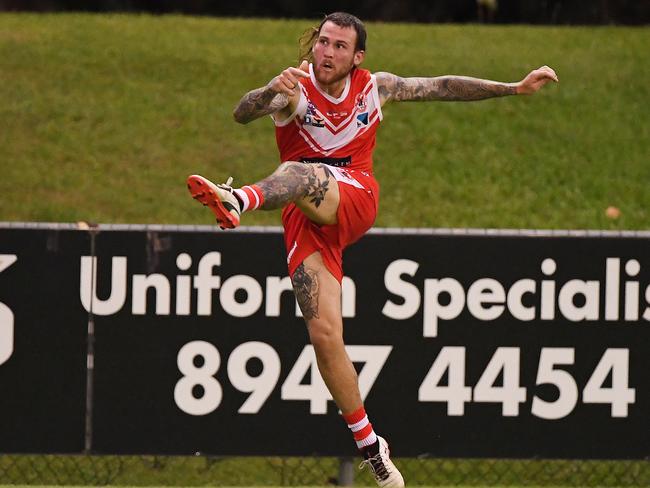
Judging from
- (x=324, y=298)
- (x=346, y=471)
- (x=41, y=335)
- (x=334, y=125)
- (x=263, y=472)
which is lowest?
(x=263, y=472)

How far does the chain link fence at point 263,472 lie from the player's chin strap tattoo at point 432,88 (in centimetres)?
325

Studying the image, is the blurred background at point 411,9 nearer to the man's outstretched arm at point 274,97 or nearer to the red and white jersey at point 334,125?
the red and white jersey at point 334,125

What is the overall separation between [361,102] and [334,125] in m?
0.21

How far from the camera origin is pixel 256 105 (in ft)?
20.5

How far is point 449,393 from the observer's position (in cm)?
862

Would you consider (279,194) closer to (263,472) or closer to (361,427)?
(361,427)

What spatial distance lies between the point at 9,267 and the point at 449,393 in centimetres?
303

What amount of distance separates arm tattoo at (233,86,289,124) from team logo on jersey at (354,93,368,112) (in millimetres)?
514

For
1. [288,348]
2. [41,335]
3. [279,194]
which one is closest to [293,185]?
[279,194]

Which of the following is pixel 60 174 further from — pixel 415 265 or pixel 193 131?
pixel 415 265

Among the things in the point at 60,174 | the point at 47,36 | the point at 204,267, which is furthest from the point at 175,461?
the point at 47,36

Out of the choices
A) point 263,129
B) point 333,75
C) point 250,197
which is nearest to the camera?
point 250,197

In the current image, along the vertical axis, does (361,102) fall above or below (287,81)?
below

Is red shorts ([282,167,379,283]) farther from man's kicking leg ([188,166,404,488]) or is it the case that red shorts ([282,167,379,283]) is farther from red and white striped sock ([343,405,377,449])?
red and white striped sock ([343,405,377,449])
